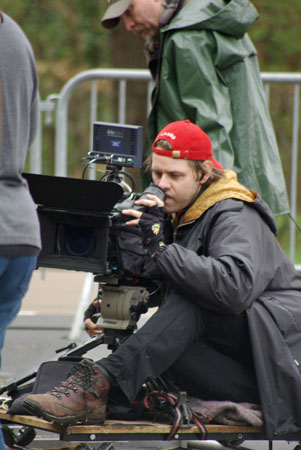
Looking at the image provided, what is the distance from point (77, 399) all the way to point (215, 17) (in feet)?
6.95

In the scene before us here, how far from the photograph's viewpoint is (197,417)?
355 cm

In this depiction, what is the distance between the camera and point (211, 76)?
4.62m

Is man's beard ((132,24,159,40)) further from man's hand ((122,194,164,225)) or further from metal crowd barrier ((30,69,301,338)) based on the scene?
man's hand ((122,194,164,225))

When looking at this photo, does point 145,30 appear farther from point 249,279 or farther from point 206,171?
point 249,279

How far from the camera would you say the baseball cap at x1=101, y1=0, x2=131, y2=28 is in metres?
4.64

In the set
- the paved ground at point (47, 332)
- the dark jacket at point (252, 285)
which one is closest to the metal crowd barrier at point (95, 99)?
the paved ground at point (47, 332)

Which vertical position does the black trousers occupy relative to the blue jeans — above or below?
below

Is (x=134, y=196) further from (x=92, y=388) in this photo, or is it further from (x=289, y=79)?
(x=289, y=79)

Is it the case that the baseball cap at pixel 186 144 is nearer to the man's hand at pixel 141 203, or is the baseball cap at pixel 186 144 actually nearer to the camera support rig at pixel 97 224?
the camera support rig at pixel 97 224

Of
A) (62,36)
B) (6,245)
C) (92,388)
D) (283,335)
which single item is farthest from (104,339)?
(62,36)

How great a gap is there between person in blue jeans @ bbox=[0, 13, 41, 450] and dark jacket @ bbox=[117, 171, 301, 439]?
31.5 inches

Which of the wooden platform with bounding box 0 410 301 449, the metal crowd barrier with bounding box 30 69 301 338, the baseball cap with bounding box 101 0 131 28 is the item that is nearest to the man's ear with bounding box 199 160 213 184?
the wooden platform with bounding box 0 410 301 449

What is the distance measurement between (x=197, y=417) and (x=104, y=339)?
50 centimetres

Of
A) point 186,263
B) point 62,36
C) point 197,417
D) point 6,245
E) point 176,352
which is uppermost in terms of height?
point 6,245
